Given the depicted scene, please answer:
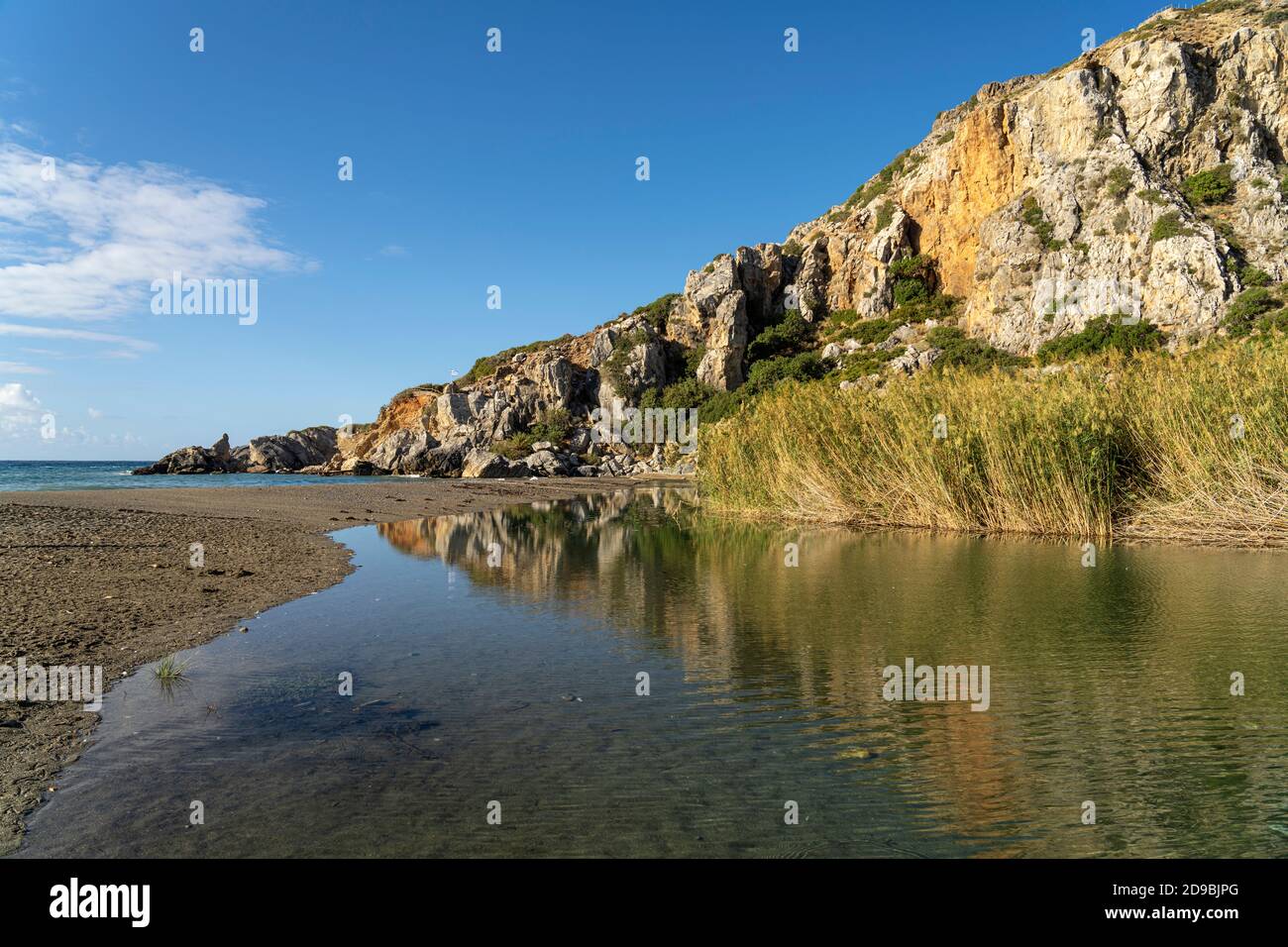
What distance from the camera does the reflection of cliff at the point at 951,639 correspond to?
5324 mm

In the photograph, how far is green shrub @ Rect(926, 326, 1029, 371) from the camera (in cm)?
5883

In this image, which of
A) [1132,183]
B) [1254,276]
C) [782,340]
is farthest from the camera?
[782,340]

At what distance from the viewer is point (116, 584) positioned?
11.5 metres

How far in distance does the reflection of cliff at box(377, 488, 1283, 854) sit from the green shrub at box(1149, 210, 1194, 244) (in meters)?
53.9

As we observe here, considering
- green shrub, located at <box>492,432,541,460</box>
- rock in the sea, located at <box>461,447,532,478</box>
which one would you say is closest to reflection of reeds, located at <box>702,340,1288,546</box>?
rock in the sea, located at <box>461,447,532,478</box>

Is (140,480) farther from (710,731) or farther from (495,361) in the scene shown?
(710,731)

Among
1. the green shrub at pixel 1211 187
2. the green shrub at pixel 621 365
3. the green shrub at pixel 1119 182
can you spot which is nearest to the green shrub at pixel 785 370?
the green shrub at pixel 621 365

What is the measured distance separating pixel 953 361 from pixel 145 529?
197ft

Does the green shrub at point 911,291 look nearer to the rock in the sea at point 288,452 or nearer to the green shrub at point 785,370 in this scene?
the green shrub at point 785,370

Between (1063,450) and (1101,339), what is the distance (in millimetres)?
46729

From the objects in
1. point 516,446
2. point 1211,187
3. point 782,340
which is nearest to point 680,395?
point 782,340

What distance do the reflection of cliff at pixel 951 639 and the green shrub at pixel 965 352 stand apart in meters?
46.2
